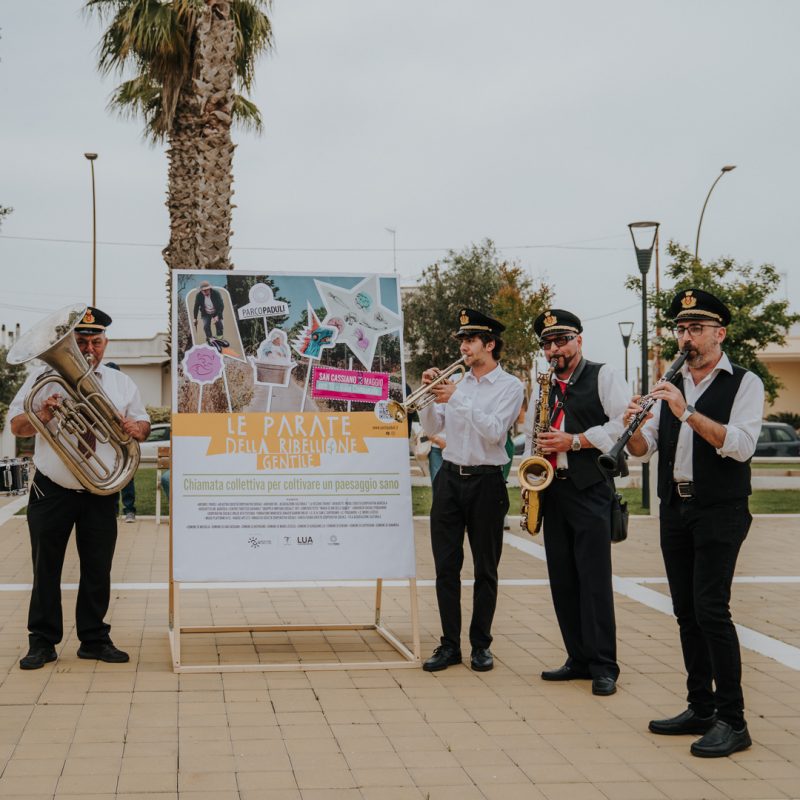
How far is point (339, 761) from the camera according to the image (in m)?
4.78

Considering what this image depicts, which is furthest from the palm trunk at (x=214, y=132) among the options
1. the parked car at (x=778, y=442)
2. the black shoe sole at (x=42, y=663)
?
the parked car at (x=778, y=442)

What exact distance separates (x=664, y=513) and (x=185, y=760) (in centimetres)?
251

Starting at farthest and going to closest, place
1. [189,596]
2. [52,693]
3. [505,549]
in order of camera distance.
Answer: [505,549]
[189,596]
[52,693]

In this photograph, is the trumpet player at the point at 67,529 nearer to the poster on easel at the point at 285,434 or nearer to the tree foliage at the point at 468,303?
the poster on easel at the point at 285,434

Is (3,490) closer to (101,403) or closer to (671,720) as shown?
(101,403)

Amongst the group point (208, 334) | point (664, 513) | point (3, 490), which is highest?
point (208, 334)

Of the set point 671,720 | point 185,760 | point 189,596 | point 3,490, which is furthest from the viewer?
point 3,490

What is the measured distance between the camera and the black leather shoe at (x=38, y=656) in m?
6.29

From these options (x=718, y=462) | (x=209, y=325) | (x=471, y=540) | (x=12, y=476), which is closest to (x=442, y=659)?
(x=471, y=540)

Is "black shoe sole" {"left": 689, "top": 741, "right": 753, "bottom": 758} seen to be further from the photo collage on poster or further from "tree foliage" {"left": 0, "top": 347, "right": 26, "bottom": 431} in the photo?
"tree foliage" {"left": 0, "top": 347, "right": 26, "bottom": 431}

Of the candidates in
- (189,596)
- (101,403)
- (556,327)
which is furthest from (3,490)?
(556,327)

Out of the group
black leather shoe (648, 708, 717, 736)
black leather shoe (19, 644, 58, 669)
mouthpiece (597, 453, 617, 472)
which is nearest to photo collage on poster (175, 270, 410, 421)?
black leather shoe (19, 644, 58, 669)

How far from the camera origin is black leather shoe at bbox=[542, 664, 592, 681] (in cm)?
629

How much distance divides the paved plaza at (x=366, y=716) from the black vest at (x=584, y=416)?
1.20 meters
